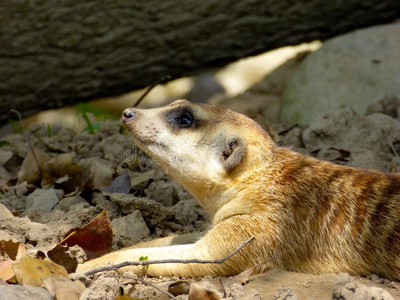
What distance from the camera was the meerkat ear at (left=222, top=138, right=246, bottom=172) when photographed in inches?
135

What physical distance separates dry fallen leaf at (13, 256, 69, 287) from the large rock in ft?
10.7

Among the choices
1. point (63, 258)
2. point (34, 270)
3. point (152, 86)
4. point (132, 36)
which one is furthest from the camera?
point (132, 36)

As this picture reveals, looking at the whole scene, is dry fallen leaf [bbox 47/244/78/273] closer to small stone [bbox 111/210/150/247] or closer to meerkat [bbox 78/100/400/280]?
meerkat [bbox 78/100/400/280]

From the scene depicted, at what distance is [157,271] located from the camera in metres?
3.16

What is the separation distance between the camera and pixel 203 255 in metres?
3.15

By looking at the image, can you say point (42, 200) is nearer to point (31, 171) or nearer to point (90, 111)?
point (31, 171)

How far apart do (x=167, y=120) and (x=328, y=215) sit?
0.99m

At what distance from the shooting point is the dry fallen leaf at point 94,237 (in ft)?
10.8

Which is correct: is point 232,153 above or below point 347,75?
above

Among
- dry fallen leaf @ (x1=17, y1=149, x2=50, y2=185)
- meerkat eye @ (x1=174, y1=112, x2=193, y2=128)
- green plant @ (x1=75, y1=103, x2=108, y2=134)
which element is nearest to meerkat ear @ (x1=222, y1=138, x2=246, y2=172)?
meerkat eye @ (x1=174, y1=112, x2=193, y2=128)

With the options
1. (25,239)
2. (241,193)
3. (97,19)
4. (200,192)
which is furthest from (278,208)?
(97,19)

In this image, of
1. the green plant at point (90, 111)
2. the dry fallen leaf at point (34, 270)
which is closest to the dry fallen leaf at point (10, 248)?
the dry fallen leaf at point (34, 270)

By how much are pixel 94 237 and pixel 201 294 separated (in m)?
0.86

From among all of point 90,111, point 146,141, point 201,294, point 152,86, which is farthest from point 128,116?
point 90,111
